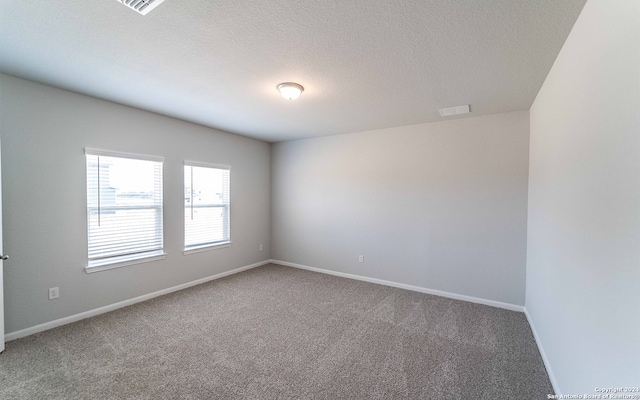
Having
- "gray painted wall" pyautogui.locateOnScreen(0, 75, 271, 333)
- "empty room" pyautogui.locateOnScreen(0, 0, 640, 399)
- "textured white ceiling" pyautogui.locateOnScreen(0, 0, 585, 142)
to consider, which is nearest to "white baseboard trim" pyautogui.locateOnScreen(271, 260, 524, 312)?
"empty room" pyautogui.locateOnScreen(0, 0, 640, 399)

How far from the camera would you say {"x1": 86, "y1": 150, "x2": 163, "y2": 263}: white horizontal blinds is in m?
3.13

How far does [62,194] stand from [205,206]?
1.80 m

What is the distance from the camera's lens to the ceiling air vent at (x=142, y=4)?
1.53 m

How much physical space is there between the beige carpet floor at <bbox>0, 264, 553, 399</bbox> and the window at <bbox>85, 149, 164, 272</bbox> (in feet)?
2.35

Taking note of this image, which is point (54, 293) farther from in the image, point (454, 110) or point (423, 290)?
point (454, 110)

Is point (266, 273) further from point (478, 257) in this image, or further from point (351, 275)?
point (478, 257)

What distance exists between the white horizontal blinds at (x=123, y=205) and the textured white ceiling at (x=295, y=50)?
0.84 meters

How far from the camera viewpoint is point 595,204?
4.61 feet

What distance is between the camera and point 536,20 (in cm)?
167

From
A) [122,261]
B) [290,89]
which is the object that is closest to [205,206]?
[122,261]

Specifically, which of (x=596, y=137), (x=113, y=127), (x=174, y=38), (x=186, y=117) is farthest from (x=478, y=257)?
(x=113, y=127)

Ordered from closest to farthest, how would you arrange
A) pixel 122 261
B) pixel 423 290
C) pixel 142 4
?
1. pixel 142 4
2. pixel 122 261
3. pixel 423 290

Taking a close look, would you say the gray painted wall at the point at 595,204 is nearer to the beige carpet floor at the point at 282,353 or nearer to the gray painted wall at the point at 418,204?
the beige carpet floor at the point at 282,353

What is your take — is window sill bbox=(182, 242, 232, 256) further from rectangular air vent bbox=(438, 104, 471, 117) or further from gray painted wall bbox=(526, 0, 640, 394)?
gray painted wall bbox=(526, 0, 640, 394)
